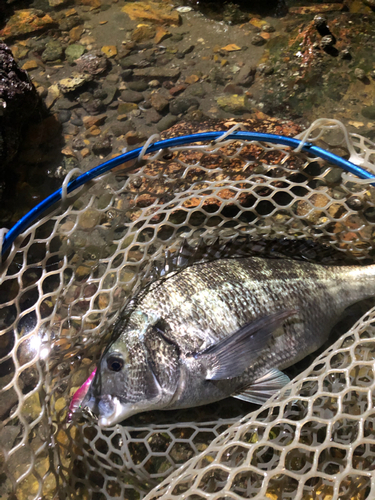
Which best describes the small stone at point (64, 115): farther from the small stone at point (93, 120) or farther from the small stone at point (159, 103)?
the small stone at point (159, 103)

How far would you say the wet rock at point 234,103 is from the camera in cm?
367

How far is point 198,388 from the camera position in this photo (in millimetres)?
1963

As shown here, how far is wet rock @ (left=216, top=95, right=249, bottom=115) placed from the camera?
3.67 meters

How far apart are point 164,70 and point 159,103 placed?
0.57 m

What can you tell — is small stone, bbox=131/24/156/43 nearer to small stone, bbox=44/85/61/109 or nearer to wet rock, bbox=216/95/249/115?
small stone, bbox=44/85/61/109

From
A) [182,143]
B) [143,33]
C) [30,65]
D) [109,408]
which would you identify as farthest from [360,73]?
[109,408]

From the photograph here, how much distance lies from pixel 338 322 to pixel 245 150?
1.62 m

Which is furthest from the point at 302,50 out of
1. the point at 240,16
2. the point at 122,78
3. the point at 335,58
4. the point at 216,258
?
the point at 216,258

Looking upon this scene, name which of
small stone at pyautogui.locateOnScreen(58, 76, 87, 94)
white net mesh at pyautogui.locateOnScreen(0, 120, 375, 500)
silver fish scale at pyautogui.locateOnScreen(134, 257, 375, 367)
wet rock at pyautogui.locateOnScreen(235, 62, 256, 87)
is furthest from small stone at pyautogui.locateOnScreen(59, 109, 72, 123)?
silver fish scale at pyautogui.locateOnScreen(134, 257, 375, 367)

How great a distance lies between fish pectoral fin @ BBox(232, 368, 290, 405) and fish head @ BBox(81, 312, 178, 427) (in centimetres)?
48

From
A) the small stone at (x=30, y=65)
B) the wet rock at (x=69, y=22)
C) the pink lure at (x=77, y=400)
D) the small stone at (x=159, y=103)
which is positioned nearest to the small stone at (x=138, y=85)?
the small stone at (x=159, y=103)

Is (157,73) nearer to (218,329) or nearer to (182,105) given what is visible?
(182,105)

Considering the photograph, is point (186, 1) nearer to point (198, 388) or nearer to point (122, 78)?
point (122, 78)

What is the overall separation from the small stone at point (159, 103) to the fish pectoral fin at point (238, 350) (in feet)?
8.80
